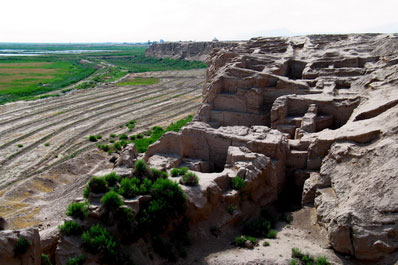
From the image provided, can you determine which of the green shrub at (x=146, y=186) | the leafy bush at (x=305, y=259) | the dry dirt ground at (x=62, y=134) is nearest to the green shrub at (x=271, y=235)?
the leafy bush at (x=305, y=259)

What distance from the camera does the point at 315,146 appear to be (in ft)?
45.1

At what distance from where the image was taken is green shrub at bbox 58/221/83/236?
9414mm

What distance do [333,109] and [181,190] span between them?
10020 millimetres

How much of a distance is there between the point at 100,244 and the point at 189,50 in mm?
91716

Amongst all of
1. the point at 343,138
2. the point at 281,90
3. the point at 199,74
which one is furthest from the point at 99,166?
the point at 199,74

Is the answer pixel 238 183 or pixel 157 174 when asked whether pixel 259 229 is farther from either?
pixel 157 174

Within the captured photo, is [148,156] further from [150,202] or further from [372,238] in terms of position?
[372,238]

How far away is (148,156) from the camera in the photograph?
49.9 feet

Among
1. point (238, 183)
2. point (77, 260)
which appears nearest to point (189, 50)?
point (238, 183)

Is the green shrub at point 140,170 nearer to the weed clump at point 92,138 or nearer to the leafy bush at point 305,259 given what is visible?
the leafy bush at point 305,259

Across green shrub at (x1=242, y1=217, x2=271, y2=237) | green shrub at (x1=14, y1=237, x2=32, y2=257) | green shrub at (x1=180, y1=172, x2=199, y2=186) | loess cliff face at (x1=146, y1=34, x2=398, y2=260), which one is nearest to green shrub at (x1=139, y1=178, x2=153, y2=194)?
green shrub at (x1=180, y1=172, x2=199, y2=186)

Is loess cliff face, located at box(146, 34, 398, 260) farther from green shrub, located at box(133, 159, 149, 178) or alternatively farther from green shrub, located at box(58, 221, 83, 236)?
green shrub, located at box(58, 221, 83, 236)

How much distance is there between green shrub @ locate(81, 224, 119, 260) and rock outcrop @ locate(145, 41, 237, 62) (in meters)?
80.5

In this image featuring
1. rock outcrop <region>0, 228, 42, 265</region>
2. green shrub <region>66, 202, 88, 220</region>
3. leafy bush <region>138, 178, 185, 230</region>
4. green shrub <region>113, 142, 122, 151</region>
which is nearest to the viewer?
rock outcrop <region>0, 228, 42, 265</region>
